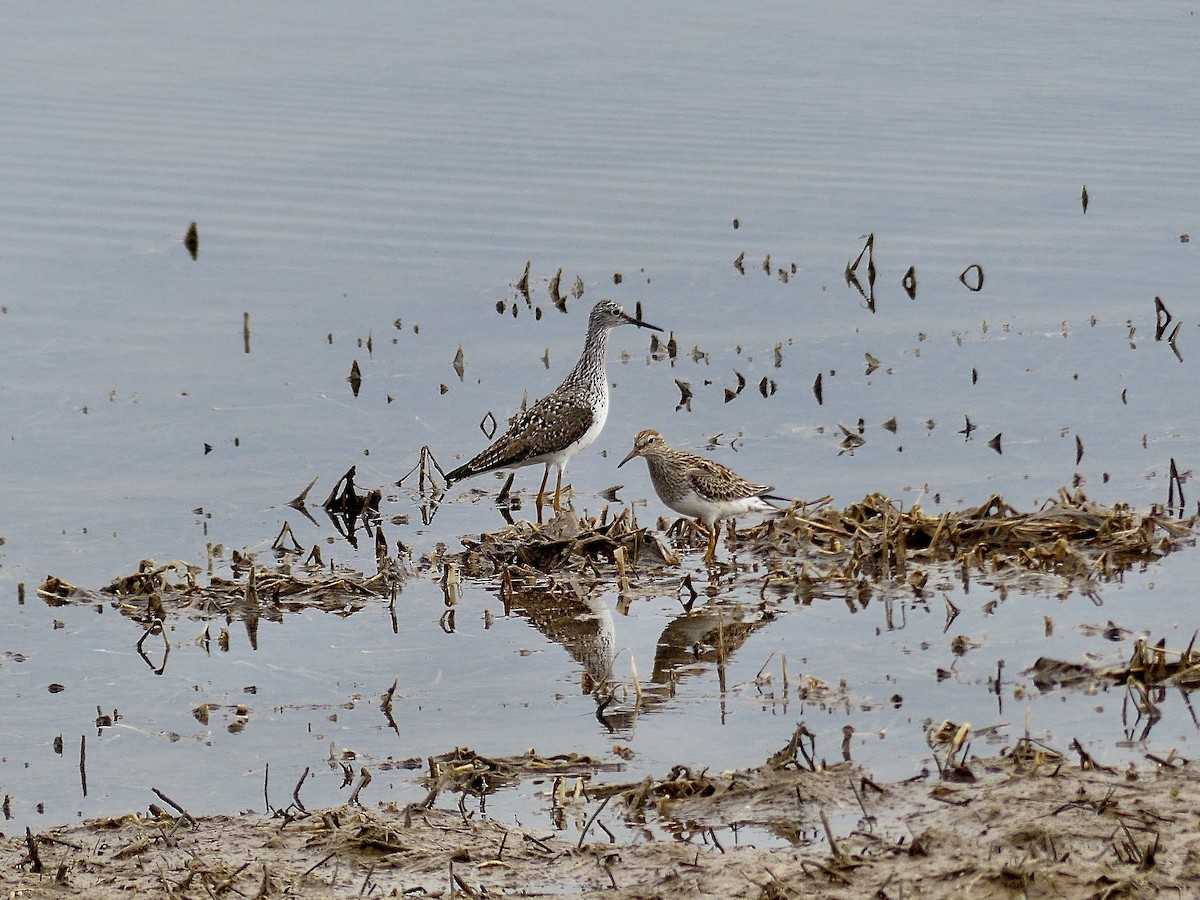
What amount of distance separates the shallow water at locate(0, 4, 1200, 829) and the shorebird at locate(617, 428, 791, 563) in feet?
3.51

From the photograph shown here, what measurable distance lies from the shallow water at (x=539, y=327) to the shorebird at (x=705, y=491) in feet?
3.51

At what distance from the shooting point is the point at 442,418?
14797mm

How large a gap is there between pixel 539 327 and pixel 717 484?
6.31 meters

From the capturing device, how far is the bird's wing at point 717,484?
36.7 feet

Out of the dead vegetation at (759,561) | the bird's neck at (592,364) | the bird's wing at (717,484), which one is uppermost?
the bird's neck at (592,364)

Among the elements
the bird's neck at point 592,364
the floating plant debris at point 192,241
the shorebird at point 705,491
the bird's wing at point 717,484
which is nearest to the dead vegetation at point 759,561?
the shorebird at point 705,491

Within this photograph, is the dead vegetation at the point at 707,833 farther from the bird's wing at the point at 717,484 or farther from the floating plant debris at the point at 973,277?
the floating plant debris at the point at 973,277

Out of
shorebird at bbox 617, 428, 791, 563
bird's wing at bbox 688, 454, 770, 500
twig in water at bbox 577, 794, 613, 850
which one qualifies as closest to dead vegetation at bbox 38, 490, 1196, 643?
shorebird at bbox 617, 428, 791, 563

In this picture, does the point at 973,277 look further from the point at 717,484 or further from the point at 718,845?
the point at 718,845

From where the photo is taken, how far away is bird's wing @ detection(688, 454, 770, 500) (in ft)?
36.7

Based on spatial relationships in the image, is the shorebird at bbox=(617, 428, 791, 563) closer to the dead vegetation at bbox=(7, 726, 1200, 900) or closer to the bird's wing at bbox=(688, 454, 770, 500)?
the bird's wing at bbox=(688, 454, 770, 500)

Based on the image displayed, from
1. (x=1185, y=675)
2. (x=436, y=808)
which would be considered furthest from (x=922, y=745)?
(x=436, y=808)

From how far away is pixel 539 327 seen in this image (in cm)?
1720

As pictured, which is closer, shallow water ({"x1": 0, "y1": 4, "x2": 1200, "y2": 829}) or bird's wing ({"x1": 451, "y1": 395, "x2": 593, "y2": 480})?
shallow water ({"x1": 0, "y1": 4, "x2": 1200, "y2": 829})
